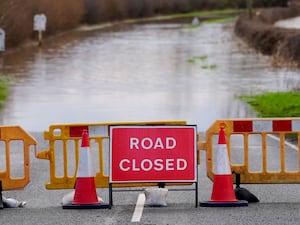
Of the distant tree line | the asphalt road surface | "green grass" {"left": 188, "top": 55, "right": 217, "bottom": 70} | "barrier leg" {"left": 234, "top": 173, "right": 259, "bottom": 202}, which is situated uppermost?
the distant tree line

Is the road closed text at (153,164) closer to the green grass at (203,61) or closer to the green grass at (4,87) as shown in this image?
the green grass at (4,87)

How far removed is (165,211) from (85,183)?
0.87 meters

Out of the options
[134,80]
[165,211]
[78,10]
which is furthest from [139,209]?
[78,10]

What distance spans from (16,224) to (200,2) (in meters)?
99.8

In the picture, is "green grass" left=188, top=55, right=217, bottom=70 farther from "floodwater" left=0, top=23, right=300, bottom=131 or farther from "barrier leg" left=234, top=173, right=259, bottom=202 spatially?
"barrier leg" left=234, top=173, right=259, bottom=202

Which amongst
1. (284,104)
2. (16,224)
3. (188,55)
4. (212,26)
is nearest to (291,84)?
(284,104)

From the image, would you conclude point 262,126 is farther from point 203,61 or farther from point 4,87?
point 203,61

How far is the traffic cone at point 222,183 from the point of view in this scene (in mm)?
10836

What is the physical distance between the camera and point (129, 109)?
23625 millimetres

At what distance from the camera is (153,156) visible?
11.0 m

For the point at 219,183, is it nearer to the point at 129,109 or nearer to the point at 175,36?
the point at 129,109

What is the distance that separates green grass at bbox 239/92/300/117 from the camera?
840 inches

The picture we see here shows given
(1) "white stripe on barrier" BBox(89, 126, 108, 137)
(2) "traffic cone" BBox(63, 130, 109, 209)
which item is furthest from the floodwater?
(2) "traffic cone" BBox(63, 130, 109, 209)

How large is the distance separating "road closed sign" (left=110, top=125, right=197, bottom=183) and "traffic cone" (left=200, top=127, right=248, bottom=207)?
0.26 metres
